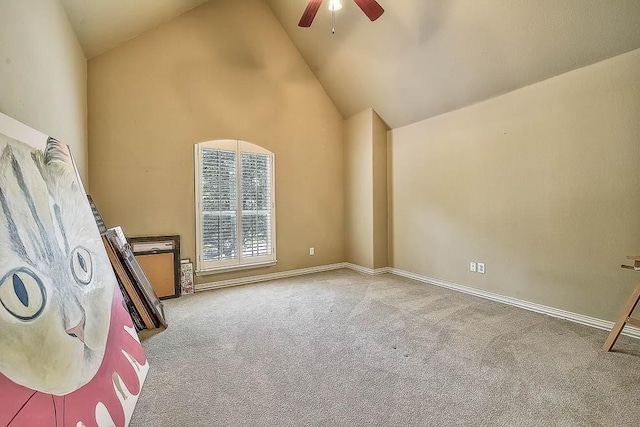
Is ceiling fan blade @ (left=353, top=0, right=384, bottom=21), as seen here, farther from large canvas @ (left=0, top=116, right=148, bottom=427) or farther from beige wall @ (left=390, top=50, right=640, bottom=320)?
large canvas @ (left=0, top=116, right=148, bottom=427)

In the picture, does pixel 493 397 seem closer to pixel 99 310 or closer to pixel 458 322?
pixel 458 322

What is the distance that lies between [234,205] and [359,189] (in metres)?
2.09

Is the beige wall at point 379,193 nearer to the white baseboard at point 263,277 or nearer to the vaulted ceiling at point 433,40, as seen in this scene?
the vaulted ceiling at point 433,40

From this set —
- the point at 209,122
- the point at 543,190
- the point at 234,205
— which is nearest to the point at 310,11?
the point at 209,122

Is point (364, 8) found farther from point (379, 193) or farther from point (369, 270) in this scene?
point (369, 270)

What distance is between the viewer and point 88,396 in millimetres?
1224

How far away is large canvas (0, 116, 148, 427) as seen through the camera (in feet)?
3.29

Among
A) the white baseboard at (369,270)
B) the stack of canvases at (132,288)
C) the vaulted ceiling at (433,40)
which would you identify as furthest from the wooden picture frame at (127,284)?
the white baseboard at (369,270)

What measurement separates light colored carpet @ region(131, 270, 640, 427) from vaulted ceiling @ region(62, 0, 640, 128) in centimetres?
257

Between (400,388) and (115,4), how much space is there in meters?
4.10

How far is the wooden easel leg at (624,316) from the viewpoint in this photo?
203 centimetres

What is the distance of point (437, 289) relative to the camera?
373 centimetres

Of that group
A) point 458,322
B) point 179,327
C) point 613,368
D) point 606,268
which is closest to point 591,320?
point 606,268

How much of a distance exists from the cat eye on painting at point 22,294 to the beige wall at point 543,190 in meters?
3.93
